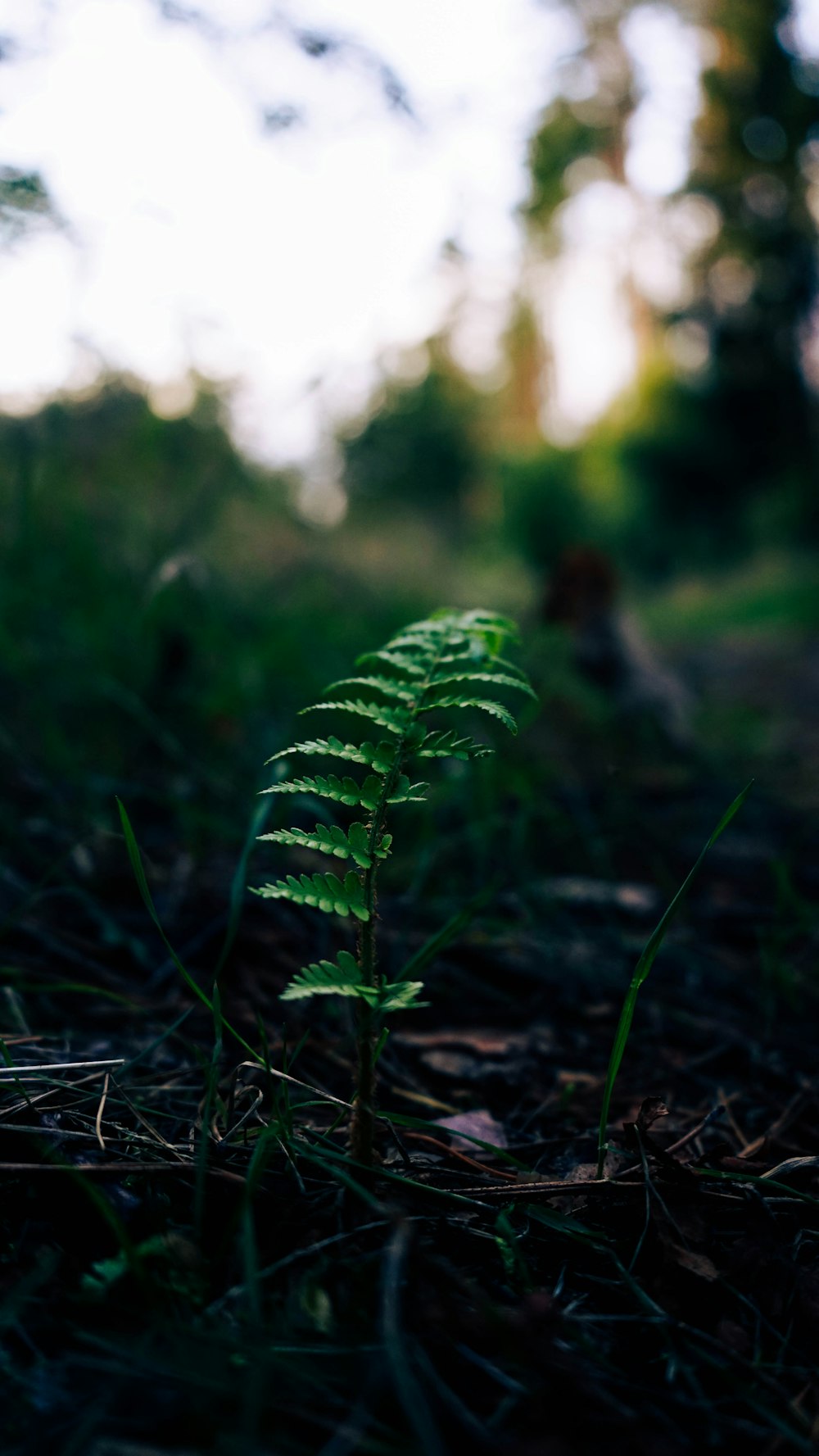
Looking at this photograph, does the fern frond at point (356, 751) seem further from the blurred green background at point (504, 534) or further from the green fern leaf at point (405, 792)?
the blurred green background at point (504, 534)

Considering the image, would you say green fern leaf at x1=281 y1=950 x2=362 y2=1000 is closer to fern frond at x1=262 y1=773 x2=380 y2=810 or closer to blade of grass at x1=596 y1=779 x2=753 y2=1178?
fern frond at x1=262 y1=773 x2=380 y2=810

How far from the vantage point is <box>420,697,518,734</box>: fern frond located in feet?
2.45

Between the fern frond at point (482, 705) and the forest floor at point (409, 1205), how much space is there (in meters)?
0.38

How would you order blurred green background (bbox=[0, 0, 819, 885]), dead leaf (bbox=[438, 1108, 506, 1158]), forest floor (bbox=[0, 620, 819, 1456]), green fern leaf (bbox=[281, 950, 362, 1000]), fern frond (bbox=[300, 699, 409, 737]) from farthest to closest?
blurred green background (bbox=[0, 0, 819, 885]) < dead leaf (bbox=[438, 1108, 506, 1158]) < fern frond (bbox=[300, 699, 409, 737]) < green fern leaf (bbox=[281, 950, 362, 1000]) < forest floor (bbox=[0, 620, 819, 1456])

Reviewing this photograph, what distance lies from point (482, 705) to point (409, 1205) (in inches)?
18.9

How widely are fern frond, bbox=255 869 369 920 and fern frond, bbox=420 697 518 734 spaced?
19 cm

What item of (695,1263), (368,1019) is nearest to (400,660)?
(368,1019)

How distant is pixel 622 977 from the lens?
1.44 metres

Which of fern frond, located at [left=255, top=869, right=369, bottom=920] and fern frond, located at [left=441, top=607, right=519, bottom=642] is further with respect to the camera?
fern frond, located at [left=441, top=607, right=519, bottom=642]

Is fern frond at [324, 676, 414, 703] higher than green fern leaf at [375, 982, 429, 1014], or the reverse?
fern frond at [324, 676, 414, 703]

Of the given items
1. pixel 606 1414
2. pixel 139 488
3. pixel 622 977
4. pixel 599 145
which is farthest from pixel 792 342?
pixel 606 1414

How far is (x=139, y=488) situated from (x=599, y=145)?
7.73ft

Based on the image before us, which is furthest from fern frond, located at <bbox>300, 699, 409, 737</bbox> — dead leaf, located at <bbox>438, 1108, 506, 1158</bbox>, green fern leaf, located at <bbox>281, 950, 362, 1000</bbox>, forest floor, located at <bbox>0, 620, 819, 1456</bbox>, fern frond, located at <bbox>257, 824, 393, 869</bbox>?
dead leaf, located at <bbox>438, 1108, 506, 1158</bbox>

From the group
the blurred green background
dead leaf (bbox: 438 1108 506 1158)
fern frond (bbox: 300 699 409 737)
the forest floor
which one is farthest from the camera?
the blurred green background
